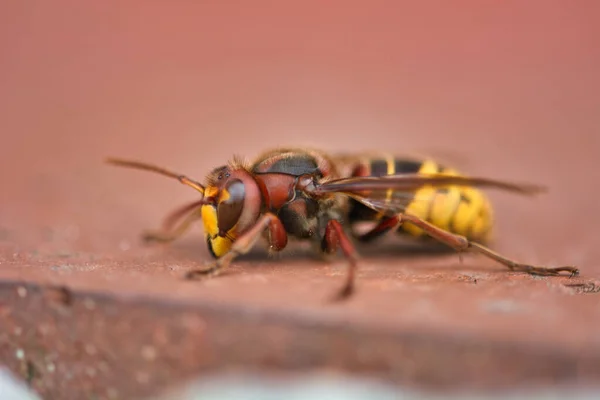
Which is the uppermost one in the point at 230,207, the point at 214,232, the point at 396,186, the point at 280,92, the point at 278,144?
the point at 280,92

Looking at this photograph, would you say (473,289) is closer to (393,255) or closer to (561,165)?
(393,255)

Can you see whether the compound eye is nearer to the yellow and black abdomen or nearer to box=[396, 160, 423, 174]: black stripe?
the yellow and black abdomen

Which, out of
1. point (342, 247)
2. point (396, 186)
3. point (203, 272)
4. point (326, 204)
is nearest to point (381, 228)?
point (326, 204)

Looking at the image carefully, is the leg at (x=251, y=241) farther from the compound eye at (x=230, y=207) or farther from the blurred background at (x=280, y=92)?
the blurred background at (x=280, y=92)

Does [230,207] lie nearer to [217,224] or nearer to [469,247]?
[217,224]

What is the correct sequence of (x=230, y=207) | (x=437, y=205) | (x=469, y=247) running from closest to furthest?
(x=230, y=207) → (x=469, y=247) → (x=437, y=205)

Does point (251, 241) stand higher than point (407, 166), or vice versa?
point (407, 166)

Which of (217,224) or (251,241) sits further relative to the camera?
(217,224)

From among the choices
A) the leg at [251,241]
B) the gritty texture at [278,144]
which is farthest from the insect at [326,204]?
the gritty texture at [278,144]
